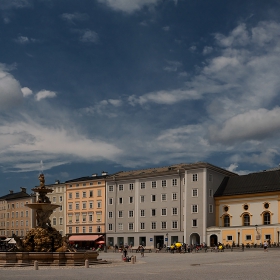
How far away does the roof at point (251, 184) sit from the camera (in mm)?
78250

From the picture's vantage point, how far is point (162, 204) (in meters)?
85.5

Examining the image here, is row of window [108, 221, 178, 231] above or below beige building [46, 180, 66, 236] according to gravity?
below

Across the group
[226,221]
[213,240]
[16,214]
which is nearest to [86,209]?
[16,214]

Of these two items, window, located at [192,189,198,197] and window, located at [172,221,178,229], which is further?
window, located at [172,221,178,229]

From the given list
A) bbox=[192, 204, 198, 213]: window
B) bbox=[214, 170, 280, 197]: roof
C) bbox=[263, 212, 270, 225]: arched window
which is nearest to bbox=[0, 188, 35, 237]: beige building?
bbox=[192, 204, 198, 213]: window

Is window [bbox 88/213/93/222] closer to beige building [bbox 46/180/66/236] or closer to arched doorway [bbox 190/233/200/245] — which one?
beige building [bbox 46/180/66/236]

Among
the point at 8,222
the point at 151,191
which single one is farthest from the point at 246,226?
the point at 8,222

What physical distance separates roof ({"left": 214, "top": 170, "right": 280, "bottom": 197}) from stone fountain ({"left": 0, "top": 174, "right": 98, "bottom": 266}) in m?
44.4

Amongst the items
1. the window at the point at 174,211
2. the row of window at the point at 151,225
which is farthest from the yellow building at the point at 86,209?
the window at the point at 174,211

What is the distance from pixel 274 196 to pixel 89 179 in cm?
3620

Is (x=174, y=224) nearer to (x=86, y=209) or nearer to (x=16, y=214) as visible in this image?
(x=86, y=209)

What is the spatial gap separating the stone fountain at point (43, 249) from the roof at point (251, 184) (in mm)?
44369

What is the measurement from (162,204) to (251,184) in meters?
15.0

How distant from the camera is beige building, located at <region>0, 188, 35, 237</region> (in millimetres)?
108312
